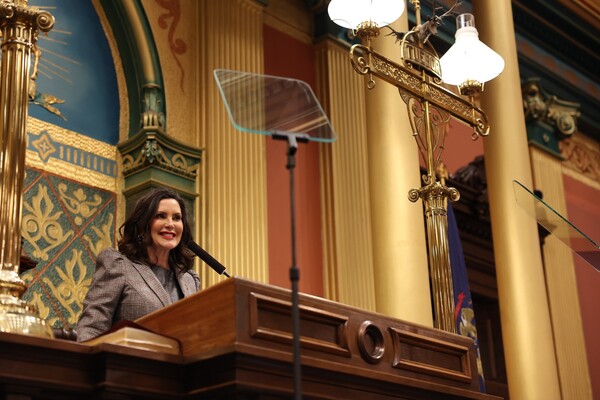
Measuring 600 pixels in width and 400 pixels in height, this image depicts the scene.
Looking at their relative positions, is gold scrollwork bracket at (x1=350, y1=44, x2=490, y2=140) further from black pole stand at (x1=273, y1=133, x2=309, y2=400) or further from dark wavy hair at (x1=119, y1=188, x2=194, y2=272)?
black pole stand at (x1=273, y1=133, x2=309, y2=400)

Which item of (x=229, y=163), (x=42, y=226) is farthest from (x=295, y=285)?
(x=229, y=163)

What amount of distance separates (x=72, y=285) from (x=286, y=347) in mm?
2814

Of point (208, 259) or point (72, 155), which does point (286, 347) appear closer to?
point (208, 259)

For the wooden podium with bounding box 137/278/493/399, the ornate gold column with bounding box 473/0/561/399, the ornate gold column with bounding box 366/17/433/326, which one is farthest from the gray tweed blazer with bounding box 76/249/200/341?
the ornate gold column with bounding box 473/0/561/399

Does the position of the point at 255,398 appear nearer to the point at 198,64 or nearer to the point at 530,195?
the point at 530,195

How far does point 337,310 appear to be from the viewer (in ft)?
7.84

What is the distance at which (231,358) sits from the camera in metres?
2.07

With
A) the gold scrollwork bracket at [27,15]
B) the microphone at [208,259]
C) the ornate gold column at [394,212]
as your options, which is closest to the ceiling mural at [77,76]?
the ornate gold column at [394,212]

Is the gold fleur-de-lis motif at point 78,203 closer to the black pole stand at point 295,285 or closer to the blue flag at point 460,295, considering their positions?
the blue flag at point 460,295

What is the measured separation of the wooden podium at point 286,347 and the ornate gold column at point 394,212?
2.21m

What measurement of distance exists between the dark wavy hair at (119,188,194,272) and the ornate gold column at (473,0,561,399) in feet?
9.98

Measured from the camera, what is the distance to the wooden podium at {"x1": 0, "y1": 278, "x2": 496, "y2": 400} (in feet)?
6.52

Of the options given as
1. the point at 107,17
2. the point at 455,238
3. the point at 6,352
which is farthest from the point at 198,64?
the point at 6,352

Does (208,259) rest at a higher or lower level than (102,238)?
lower
